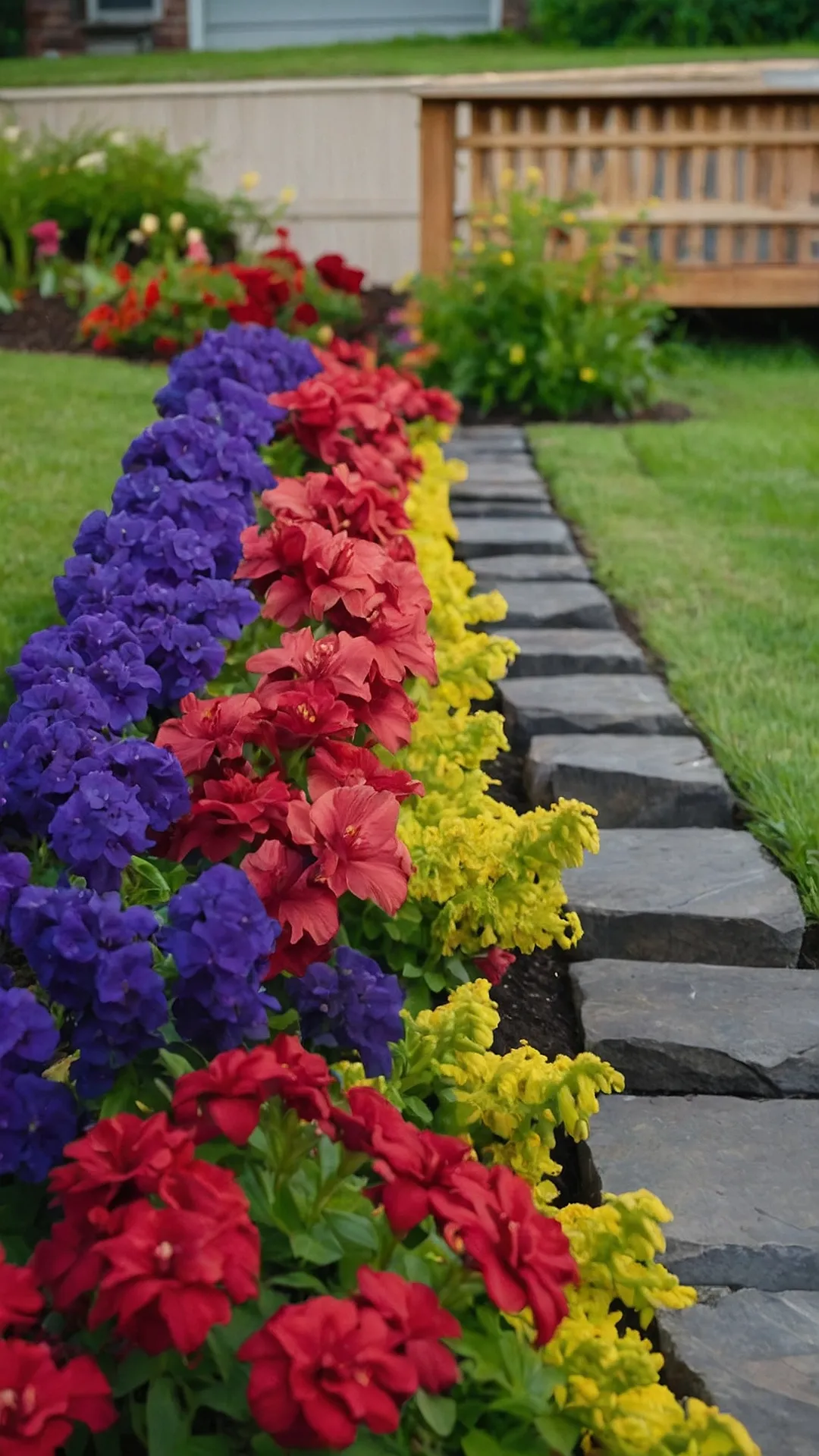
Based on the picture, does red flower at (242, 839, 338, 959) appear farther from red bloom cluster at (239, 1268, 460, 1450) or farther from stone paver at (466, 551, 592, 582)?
stone paver at (466, 551, 592, 582)

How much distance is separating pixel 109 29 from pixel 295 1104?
1627 cm

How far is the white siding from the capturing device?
15.2 m

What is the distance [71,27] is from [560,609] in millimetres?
14468

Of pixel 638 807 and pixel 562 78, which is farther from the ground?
pixel 562 78

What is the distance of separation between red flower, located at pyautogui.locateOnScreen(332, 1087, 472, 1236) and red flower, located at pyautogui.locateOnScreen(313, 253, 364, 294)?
5092 millimetres

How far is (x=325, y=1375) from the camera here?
0.98 meters

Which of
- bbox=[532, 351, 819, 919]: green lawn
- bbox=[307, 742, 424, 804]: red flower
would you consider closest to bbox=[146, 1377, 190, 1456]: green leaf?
bbox=[307, 742, 424, 804]: red flower

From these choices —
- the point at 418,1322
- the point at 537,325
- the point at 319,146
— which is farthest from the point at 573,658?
the point at 319,146

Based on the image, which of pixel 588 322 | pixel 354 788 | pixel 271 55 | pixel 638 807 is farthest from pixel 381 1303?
pixel 271 55

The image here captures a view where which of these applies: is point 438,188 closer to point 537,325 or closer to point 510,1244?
point 537,325

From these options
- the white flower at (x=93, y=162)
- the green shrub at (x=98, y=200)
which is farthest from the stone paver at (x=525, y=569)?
the white flower at (x=93, y=162)

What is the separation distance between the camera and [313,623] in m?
2.15

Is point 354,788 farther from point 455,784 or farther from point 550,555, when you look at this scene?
point 550,555

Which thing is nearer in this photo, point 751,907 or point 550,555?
point 751,907
